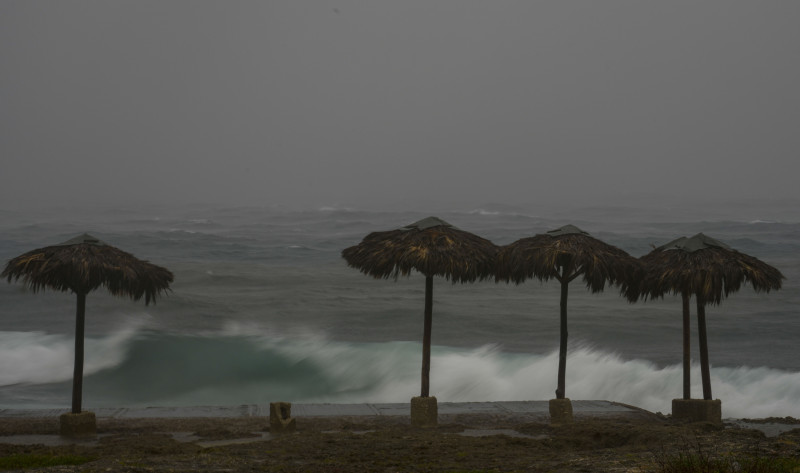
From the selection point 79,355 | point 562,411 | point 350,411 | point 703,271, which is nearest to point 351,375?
point 350,411

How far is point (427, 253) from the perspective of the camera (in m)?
14.0

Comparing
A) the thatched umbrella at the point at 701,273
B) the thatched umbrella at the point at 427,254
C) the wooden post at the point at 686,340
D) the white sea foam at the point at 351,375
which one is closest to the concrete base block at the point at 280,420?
the thatched umbrella at the point at 427,254

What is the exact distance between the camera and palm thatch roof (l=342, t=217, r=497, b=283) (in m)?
13.9

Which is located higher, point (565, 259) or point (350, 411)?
point (565, 259)

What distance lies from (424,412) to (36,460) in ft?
18.8

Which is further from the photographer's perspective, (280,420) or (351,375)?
(351,375)

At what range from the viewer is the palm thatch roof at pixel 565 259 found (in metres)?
14.1

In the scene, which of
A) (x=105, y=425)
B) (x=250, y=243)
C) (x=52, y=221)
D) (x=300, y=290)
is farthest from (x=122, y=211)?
(x=105, y=425)

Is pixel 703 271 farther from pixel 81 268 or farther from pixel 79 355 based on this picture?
pixel 79 355

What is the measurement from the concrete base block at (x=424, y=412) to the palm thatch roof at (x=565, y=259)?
2.22 meters

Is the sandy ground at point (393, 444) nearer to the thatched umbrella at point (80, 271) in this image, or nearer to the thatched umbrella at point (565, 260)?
the thatched umbrella at point (80, 271)

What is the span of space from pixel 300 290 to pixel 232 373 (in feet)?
85.3

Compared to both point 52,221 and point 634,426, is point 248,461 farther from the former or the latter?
point 52,221

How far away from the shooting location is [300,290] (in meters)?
57.2
